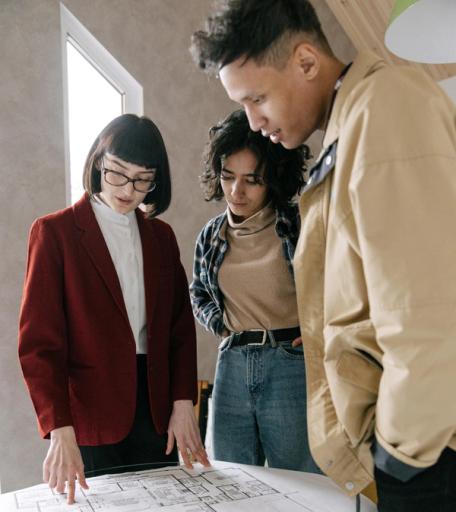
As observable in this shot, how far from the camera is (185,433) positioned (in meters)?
1.31

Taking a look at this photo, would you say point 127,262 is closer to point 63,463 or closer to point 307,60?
point 63,463

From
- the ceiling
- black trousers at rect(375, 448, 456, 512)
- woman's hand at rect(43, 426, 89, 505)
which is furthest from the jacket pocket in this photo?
the ceiling

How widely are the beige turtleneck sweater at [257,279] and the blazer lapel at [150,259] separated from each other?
0.62 ft

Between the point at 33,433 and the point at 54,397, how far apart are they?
1498 millimetres

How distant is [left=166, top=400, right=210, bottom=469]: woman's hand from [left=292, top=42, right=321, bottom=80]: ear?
81cm

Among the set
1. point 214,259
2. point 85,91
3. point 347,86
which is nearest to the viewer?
point 347,86

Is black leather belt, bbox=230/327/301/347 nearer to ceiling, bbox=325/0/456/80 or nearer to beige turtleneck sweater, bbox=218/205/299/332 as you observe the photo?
beige turtleneck sweater, bbox=218/205/299/332

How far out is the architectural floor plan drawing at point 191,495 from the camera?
1.00m

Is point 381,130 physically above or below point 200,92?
below

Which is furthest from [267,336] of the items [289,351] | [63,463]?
[63,463]

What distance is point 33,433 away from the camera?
2467 millimetres

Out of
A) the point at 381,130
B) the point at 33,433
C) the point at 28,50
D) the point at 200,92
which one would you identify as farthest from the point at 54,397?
the point at 200,92

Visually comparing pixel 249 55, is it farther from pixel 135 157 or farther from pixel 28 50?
pixel 28 50

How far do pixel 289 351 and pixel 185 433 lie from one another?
32 cm
